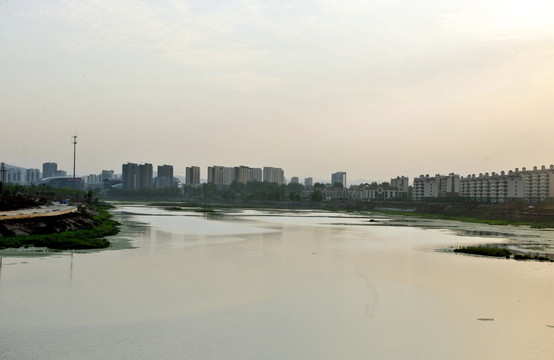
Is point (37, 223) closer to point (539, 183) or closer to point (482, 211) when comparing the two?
point (482, 211)

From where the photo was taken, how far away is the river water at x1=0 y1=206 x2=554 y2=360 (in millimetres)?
13570

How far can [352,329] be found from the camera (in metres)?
15.6

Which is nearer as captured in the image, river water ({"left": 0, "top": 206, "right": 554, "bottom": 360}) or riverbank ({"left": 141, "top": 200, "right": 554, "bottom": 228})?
river water ({"left": 0, "top": 206, "right": 554, "bottom": 360})

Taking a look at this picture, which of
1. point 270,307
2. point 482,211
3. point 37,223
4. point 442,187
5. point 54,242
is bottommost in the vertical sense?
point 270,307

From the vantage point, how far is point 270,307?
18.1 m

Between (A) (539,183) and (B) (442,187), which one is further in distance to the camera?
(B) (442,187)

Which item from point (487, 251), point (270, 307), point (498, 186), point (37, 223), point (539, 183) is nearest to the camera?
point (270, 307)

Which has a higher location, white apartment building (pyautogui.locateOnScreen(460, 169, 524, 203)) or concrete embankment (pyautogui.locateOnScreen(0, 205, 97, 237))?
white apartment building (pyautogui.locateOnScreen(460, 169, 524, 203))

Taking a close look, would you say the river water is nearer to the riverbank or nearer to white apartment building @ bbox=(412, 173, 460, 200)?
the riverbank

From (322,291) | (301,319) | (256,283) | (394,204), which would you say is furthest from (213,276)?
(394,204)

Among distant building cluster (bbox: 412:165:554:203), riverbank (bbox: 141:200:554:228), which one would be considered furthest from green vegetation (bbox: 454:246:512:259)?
distant building cluster (bbox: 412:165:554:203)

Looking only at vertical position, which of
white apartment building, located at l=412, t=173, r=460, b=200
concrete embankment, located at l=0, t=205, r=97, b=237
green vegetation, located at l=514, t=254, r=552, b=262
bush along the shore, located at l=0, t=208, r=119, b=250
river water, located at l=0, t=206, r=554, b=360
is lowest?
river water, located at l=0, t=206, r=554, b=360

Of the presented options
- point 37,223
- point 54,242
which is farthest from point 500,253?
point 37,223

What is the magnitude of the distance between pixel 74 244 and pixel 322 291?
18.6 m
